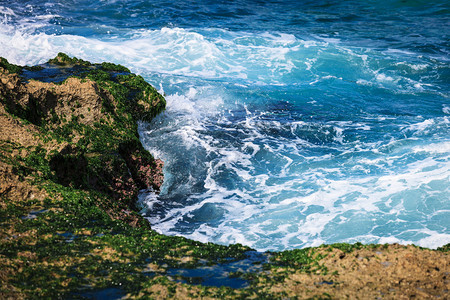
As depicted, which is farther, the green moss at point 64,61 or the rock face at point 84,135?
the green moss at point 64,61

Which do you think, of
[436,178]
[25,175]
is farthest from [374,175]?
[25,175]

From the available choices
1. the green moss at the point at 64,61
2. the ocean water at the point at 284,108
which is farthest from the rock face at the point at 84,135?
the green moss at the point at 64,61

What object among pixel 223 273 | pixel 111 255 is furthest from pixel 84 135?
pixel 223 273

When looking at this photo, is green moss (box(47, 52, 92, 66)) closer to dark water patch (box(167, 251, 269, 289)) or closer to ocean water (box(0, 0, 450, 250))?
ocean water (box(0, 0, 450, 250))

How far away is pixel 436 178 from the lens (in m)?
8.07

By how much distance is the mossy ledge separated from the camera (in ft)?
11.6

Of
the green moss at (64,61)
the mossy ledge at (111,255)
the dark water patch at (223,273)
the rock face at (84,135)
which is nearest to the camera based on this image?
the mossy ledge at (111,255)

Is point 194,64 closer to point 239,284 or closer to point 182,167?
point 182,167

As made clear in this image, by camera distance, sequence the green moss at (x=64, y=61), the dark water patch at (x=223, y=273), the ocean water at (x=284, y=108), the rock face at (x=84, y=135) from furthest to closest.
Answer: the green moss at (x=64, y=61) → the ocean water at (x=284, y=108) → the rock face at (x=84, y=135) → the dark water patch at (x=223, y=273)

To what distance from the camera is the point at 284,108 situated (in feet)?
39.0

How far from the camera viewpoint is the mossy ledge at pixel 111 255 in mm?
3549

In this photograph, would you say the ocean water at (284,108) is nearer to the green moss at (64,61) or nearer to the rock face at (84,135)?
the rock face at (84,135)

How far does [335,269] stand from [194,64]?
485 inches

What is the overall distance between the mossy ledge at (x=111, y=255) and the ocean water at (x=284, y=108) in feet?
6.04
